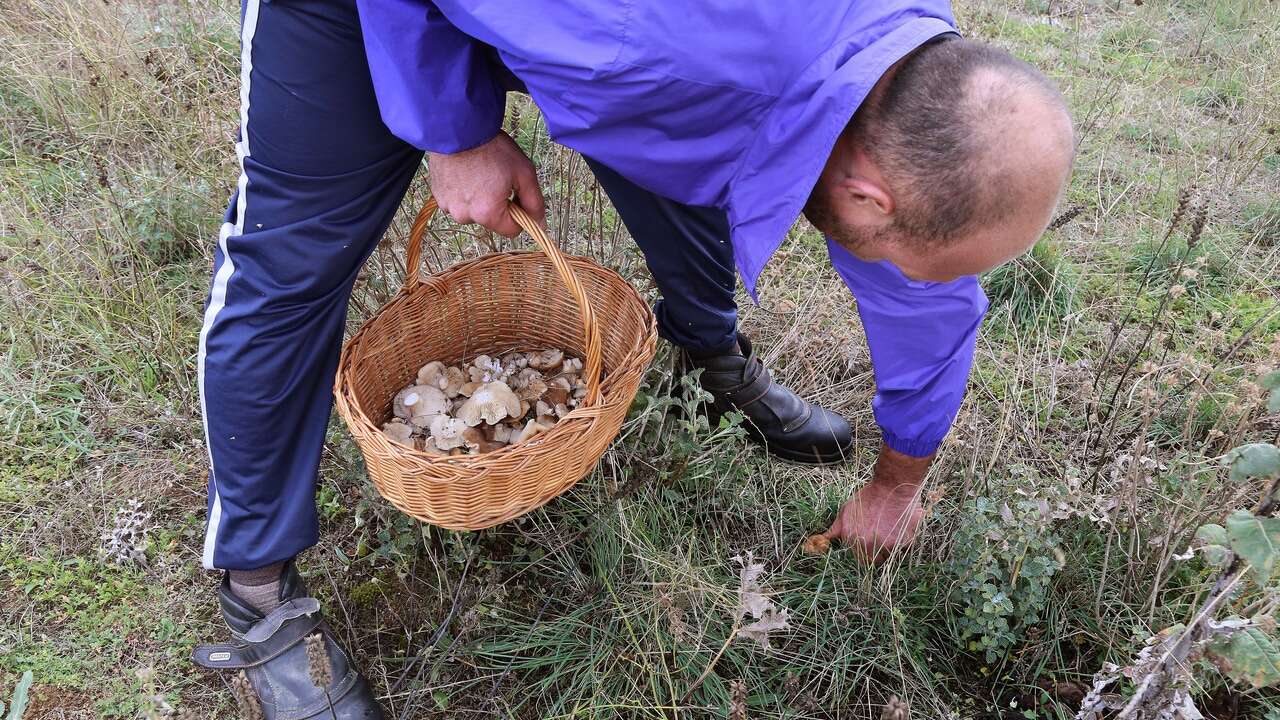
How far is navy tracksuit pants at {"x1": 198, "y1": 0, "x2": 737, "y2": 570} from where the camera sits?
1.50 metres

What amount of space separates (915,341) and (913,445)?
0.27 metres

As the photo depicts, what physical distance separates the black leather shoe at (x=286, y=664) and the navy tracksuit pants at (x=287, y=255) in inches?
5.3

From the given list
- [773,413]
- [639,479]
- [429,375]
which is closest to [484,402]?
[429,375]

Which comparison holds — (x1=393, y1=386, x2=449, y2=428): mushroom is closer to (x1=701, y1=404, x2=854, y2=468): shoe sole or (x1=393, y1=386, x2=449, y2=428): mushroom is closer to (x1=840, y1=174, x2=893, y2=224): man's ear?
(x1=701, y1=404, x2=854, y2=468): shoe sole

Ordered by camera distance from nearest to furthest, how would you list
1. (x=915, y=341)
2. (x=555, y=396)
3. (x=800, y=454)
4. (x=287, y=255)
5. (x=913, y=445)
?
(x=287, y=255) → (x=915, y=341) → (x=913, y=445) → (x=555, y=396) → (x=800, y=454)

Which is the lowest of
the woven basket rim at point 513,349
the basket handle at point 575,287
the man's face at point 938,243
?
the woven basket rim at point 513,349

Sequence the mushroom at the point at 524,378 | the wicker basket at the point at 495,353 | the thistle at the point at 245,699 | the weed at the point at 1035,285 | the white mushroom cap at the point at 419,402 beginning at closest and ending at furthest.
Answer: the thistle at the point at 245,699, the wicker basket at the point at 495,353, the white mushroom cap at the point at 419,402, the mushroom at the point at 524,378, the weed at the point at 1035,285

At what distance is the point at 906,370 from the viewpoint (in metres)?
1.85

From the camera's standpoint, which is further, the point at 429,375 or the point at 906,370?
the point at 429,375

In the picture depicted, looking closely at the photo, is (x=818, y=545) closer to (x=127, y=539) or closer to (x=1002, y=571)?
(x=1002, y=571)

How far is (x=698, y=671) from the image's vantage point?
1868mm

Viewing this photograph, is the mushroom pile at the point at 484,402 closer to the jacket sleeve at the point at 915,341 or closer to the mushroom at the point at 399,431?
the mushroom at the point at 399,431

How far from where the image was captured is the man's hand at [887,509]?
196 centimetres

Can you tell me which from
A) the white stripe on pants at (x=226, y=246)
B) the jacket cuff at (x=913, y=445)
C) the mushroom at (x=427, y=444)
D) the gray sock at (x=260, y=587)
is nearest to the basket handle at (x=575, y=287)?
the white stripe on pants at (x=226, y=246)
